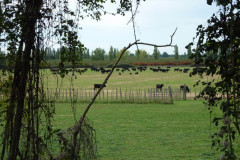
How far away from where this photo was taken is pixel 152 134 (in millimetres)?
13547

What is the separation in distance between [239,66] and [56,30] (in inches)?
87.0

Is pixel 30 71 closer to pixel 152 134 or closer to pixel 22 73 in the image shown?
pixel 22 73

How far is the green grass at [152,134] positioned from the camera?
10109mm

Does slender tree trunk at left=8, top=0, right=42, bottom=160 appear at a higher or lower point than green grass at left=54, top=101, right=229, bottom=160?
higher

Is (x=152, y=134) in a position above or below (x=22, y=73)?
below

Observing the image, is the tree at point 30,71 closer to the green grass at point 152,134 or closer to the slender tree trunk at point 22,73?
the slender tree trunk at point 22,73

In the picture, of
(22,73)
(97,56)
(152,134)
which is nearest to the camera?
(22,73)

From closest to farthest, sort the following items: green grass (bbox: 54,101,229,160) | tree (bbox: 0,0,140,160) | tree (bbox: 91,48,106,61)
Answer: tree (bbox: 0,0,140,160) → green grass (bbox: 54,101,229,160) → tree (bbox: 91,48,106,61)

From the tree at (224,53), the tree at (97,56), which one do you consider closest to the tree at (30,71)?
the tree at (224,53)

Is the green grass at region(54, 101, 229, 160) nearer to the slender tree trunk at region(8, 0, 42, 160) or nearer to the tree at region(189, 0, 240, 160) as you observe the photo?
the tree at region(189, 0, 240, 160)

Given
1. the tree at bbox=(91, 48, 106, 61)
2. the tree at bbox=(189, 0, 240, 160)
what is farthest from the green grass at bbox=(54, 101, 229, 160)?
the tree at bbox=(91, 48, 106, 61)

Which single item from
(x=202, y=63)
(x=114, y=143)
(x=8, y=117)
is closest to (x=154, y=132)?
(x=114, y=143)

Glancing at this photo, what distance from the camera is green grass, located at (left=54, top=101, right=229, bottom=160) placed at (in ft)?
33.2

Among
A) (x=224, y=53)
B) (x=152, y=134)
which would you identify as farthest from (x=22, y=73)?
(x=152, y=134)
